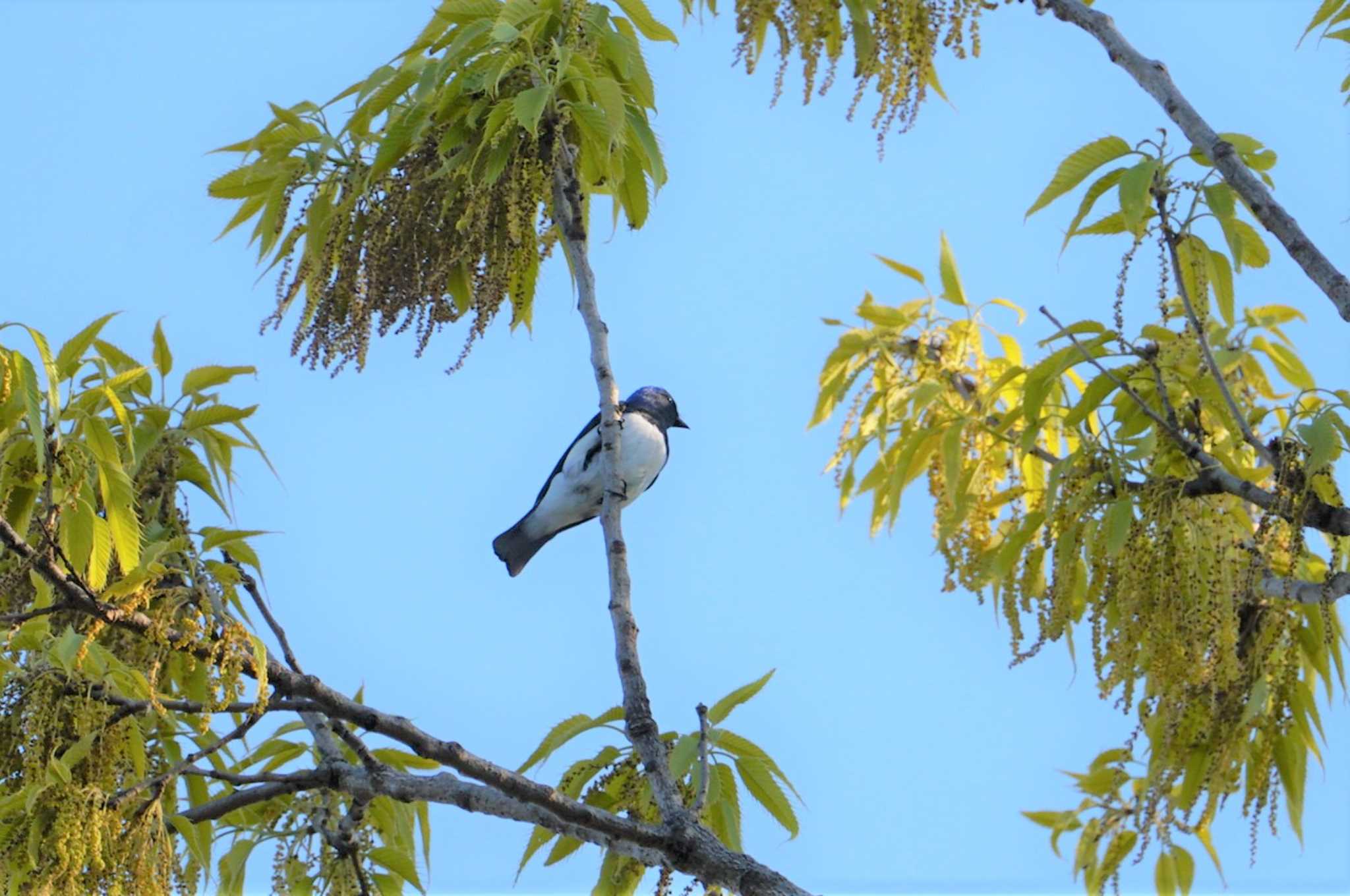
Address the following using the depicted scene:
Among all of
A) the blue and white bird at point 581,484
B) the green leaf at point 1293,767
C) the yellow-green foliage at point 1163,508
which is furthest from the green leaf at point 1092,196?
the blue and white bird at point 581,484

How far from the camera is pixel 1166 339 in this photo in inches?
155

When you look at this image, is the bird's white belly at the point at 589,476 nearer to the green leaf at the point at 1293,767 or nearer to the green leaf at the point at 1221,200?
the green leaf at the point at 1293,767

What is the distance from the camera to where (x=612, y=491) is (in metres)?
4.02

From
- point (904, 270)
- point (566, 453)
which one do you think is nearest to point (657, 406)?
point (566, 453)

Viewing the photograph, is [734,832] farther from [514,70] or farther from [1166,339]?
[514,70]

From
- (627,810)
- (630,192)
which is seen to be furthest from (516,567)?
(627,810)

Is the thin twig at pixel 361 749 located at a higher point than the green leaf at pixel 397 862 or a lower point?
higher

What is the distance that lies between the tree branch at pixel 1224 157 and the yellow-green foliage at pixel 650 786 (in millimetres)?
1502

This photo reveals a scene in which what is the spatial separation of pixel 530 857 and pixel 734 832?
48 centimetres

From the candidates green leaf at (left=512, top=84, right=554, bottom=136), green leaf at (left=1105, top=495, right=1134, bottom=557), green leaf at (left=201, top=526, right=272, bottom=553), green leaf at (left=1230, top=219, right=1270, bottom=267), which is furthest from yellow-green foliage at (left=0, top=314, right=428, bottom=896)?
green leaf at (left=1230, top=219, right=1270, bottom=267)

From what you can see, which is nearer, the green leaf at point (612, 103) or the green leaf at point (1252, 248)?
the green leaf at point (612, 103)

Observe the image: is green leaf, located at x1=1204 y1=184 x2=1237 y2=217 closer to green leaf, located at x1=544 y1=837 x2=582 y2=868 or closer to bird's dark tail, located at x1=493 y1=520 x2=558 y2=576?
green leaf, located at x1=544 y1=837 x2=582 y2=868

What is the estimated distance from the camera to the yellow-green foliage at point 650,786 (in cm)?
359

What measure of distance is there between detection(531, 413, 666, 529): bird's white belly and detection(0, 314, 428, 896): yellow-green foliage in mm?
3894
